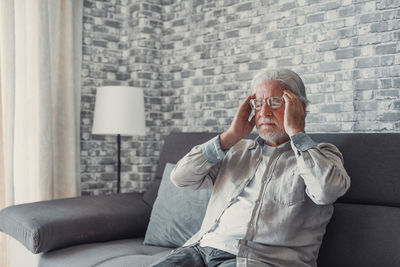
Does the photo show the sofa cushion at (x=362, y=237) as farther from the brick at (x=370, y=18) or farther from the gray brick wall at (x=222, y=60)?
the brick at (x=370, y=18)

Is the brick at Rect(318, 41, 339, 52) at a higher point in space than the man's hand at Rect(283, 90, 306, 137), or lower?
higher

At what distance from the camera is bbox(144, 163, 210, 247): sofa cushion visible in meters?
2.53

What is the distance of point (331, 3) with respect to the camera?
2.93 meters

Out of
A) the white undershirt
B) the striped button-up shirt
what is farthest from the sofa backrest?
the white undershirt

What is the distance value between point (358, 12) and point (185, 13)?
1.37 m

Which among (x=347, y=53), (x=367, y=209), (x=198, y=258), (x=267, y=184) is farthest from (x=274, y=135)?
(x=347, y=53)

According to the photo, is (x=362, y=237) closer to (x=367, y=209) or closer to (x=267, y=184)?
(x=367, y=209)

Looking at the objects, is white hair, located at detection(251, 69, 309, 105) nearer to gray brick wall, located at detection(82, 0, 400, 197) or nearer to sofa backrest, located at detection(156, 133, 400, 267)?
sofa backrest, located at detection(156, 133, 400, 267)

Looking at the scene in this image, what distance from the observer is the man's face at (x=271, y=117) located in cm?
213

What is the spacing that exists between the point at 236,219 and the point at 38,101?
179cm

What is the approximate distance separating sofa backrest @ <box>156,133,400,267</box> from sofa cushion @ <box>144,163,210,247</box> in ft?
2.11

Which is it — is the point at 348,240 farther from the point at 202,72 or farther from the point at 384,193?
the point at 202,72

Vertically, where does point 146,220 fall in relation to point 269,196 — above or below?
below

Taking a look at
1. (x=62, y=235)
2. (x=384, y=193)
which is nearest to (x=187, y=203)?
(x=62, y=235)
